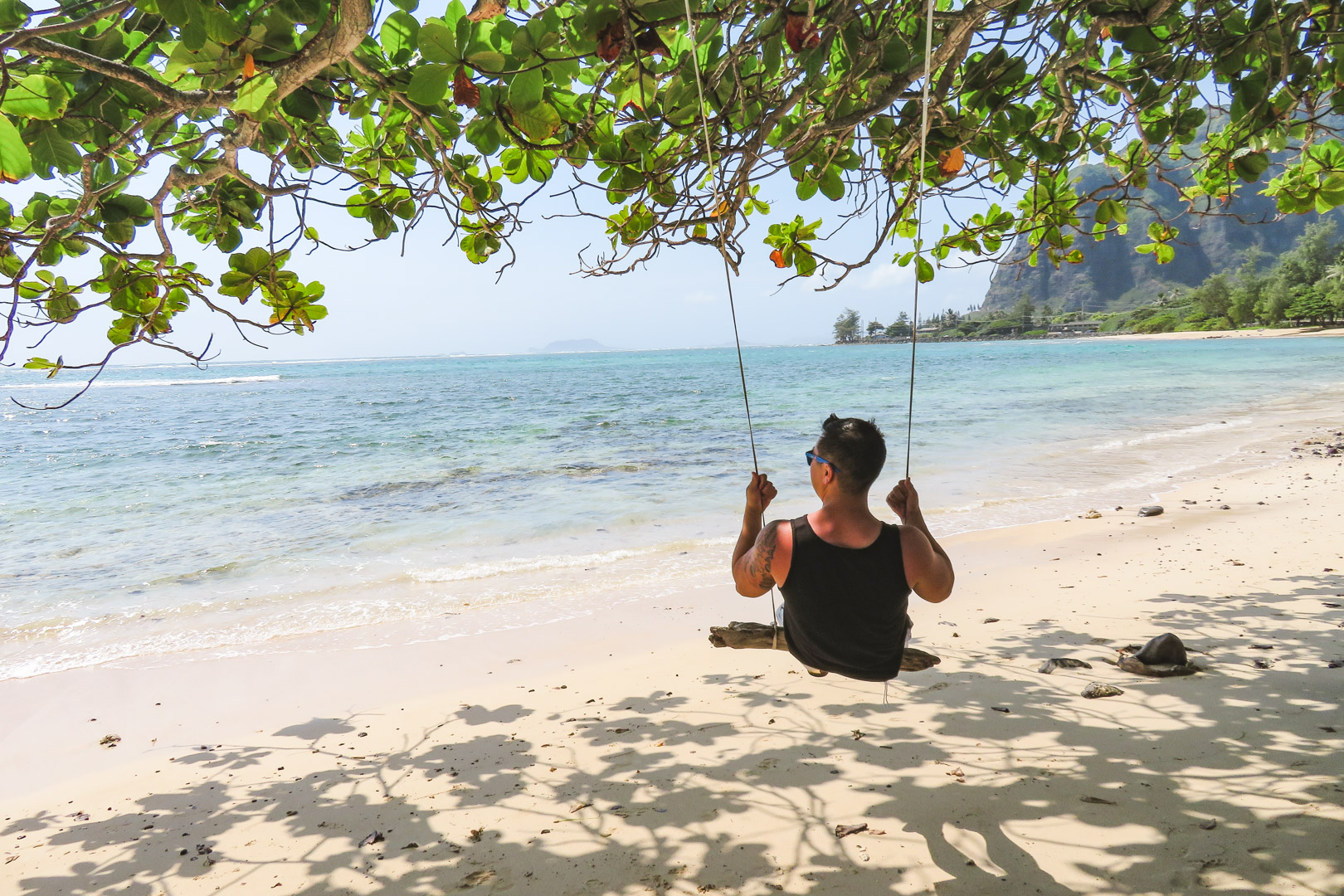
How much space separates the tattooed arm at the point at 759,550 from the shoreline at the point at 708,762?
2.60 feet

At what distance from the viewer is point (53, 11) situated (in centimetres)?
150

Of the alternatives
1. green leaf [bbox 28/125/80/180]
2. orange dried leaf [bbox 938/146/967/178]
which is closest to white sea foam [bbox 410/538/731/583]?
orange dried leaf [bbox 938/146/967/178]

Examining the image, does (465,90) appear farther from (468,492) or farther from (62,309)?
(468,492)

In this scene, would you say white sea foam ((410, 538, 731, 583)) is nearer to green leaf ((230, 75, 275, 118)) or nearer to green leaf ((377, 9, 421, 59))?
green leaf ((377, 9, 421, 59))

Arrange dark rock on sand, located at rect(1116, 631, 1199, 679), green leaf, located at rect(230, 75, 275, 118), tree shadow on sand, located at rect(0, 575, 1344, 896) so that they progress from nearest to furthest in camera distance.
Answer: green leaf, located at rect(230, 75, 275, 118)
tree shadow on sand, located at rect(0, 575, 1344, 896)
dark rock on sand, located at rect(1116, 631, 1199, 679)

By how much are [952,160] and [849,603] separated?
1.72 m

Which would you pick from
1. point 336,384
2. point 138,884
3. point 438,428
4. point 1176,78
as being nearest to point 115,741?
point 138,884

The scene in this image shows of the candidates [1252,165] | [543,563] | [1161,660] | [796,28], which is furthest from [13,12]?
[543,563]

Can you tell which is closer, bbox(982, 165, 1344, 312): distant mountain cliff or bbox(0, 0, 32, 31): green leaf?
bbox(0, 0, 32, 31): green leaf

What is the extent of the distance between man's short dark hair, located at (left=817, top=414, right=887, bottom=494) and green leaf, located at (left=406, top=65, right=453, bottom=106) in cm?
127

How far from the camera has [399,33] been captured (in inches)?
68.9

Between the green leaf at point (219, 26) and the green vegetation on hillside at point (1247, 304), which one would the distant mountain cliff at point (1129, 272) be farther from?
the green leaf at point (219, 26)

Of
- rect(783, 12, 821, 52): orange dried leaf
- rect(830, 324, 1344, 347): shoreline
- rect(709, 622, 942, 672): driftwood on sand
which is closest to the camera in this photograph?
rect(783, 12, 821, 52): orange dried leaf

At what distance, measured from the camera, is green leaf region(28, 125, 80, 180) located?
173cm
